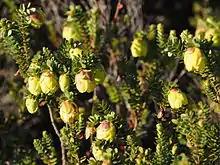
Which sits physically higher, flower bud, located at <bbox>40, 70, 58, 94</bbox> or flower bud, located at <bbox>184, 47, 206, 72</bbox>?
flower bud, located at <bbox>184, 47, 206, 72</bbox>

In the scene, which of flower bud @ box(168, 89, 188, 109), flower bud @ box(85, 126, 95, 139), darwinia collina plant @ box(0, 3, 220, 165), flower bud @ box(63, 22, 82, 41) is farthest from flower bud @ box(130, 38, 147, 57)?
flower bud @ box(85, 126, 95, 139)

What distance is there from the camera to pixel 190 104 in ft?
6.22

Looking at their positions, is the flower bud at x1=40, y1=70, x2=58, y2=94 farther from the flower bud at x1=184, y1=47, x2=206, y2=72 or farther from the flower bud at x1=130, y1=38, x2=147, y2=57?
the flower bud at x1=130, y1=38, x2=147, y2=57

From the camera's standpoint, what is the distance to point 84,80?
142 centimetres

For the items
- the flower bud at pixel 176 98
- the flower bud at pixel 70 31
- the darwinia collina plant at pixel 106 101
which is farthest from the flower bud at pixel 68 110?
the flower bud at pixel 70 31

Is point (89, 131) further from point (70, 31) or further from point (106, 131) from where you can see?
point (70, 31)

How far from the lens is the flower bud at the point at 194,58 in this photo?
4.68 ft

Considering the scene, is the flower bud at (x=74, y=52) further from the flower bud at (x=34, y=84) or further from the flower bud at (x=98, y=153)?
the flower bud at (x=98, y=153)

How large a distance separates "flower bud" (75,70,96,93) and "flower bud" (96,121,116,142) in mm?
129

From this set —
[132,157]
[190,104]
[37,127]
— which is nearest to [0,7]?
[37,127]

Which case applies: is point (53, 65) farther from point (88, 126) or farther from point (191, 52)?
point (191, 52)

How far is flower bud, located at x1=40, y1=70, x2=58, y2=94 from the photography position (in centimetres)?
142

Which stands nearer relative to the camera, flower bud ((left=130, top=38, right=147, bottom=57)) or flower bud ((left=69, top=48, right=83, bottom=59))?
flower bud ((left=69, top=48, right=83, bottom=59))

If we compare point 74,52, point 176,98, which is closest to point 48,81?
point 74,52
